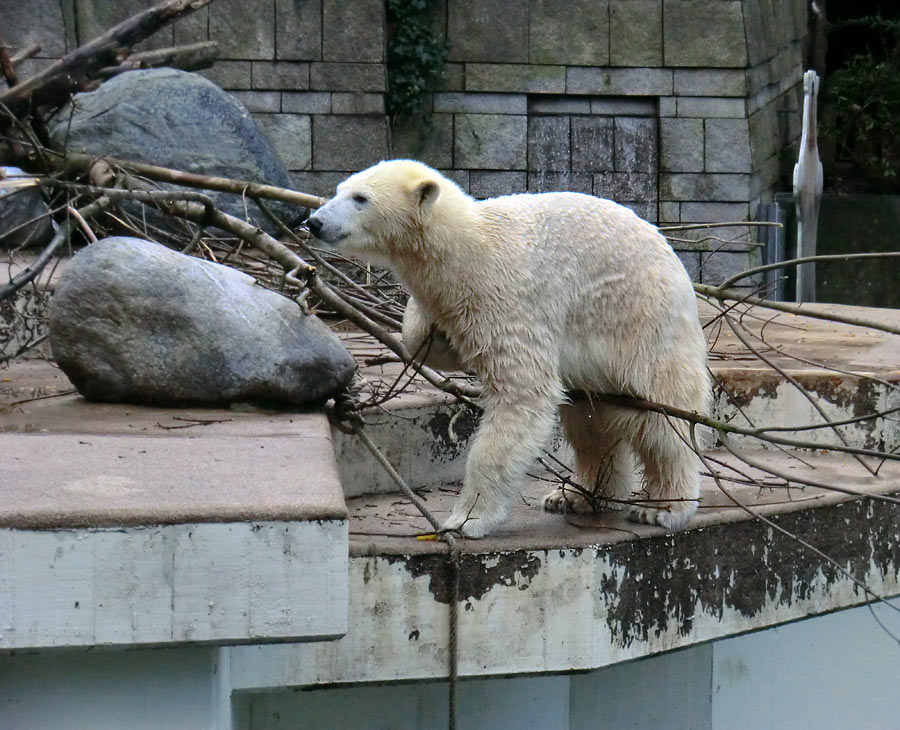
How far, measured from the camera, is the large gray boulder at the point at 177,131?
235 inches

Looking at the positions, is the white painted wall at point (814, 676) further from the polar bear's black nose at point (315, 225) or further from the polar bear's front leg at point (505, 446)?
the polar bear's black nose at point (315, 225)

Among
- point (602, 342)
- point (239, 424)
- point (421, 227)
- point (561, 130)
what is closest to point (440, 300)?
point (421, 227)

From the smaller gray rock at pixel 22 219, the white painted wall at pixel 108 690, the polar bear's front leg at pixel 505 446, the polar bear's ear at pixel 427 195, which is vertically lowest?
the white painted wall at pixel 108 690

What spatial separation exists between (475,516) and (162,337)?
1082mm

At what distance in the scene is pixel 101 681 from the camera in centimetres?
234

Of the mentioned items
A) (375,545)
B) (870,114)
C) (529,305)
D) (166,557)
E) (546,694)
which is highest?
(870,114)

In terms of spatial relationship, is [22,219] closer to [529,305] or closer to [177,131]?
[177,131]

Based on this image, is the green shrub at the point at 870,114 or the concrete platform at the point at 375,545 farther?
the green shrub at the point at 870,114

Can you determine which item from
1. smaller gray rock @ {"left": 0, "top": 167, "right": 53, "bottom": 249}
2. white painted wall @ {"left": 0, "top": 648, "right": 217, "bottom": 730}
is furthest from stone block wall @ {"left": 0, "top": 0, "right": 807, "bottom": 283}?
white painted wall @ {"left": 0, "top": 648, "right": 217, "bottom": 730}

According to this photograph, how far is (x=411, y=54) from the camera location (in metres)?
9.58

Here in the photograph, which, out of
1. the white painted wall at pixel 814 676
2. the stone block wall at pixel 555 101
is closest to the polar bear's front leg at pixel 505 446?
the white painted wall at pixel 814 676

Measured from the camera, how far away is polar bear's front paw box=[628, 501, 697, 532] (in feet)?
10.7

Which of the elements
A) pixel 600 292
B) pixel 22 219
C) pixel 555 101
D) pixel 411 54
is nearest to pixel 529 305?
pixel 600 292

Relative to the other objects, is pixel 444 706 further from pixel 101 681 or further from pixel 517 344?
pixel 101 681
